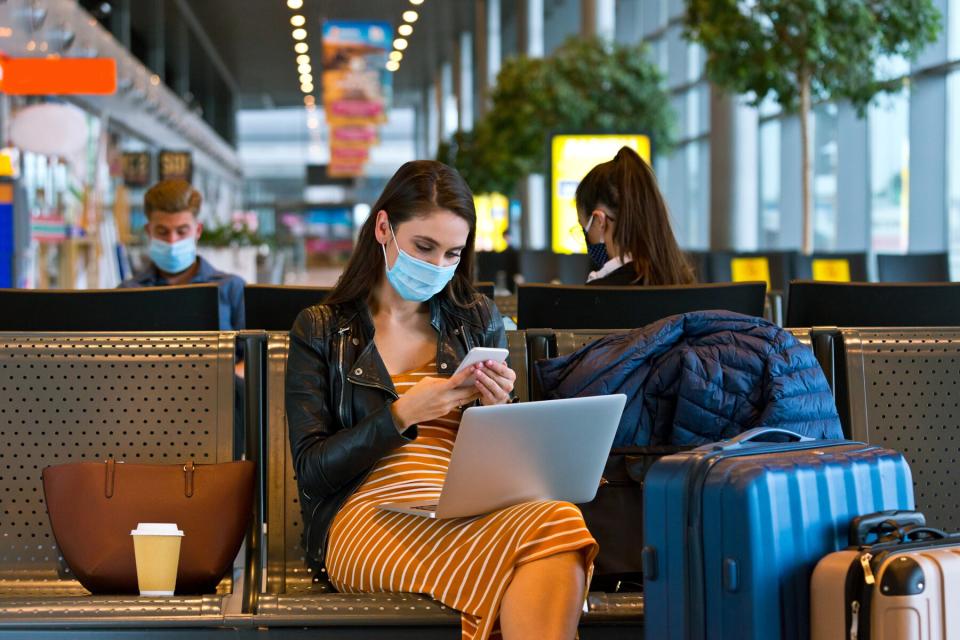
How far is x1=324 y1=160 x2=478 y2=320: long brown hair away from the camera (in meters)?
2.75

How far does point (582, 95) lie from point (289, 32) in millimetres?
19298

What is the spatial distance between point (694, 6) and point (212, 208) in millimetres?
28799

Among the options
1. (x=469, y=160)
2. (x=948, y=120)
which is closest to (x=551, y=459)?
(x=948, y=120)

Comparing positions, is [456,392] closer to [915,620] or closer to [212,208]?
[915,620]

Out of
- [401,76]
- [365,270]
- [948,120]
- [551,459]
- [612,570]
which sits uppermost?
[401,76]

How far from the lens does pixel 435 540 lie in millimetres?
2473

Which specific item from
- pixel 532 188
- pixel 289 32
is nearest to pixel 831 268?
pixel 532 188

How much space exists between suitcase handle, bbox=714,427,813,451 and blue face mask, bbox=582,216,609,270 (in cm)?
157

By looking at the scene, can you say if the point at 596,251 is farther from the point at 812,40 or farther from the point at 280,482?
the point at 812,40

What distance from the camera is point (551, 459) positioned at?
2389mm

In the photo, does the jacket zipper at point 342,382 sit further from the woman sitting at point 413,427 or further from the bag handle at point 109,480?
the bag handle at point 109,480

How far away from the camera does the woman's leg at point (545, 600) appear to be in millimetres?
2186

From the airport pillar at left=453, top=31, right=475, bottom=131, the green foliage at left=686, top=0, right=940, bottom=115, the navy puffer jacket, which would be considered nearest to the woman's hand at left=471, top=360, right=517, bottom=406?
the navy puffer jacket

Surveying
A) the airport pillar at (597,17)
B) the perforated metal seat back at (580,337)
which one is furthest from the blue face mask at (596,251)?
the airport pillar at (597,17)
